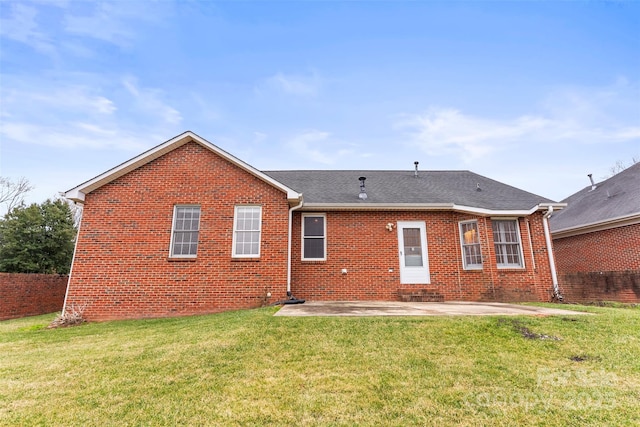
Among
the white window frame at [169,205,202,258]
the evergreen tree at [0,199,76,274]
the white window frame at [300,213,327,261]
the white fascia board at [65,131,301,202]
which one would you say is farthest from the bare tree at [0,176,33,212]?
the white window frame at [300,213,327,261]

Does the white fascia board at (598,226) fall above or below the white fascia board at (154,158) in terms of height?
below

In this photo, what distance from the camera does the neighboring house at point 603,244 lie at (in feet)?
34.9

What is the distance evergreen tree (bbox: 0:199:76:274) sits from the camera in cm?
1551

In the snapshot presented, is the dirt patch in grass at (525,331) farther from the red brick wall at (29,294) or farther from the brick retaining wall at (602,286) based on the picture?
the red brick wall at (29,294)

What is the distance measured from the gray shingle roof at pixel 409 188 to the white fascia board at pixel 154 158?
5.62 feet

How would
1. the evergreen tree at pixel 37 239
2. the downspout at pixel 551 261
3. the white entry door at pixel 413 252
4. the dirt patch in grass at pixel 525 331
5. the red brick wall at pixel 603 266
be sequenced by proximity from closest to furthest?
the dirt patch in grass at pixel 525 331
the downspout at pixel 551 261
the white entry door at pixel 413 252
the red brick wall at pixel 603 266
the evergreen tree at pixel 37 239

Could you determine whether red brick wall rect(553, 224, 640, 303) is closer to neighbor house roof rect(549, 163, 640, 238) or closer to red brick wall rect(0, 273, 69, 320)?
neighbor house roof rect(549, 163, 640, 238)

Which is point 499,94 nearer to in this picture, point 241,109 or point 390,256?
point 390,256

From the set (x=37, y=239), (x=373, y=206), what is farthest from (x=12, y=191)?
(x=373, y=206)

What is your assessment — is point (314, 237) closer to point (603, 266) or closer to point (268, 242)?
point (268, 242)

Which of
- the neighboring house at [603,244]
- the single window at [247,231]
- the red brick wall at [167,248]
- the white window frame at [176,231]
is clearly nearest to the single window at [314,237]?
the red brick wall at [167,248]

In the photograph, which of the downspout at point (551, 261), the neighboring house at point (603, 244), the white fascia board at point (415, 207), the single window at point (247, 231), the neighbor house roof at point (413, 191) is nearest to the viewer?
the single window at point (247, 231)

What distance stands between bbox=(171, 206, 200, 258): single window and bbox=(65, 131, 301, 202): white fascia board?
185 centimetres

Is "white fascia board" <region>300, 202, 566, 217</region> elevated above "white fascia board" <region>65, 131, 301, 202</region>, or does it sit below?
below
